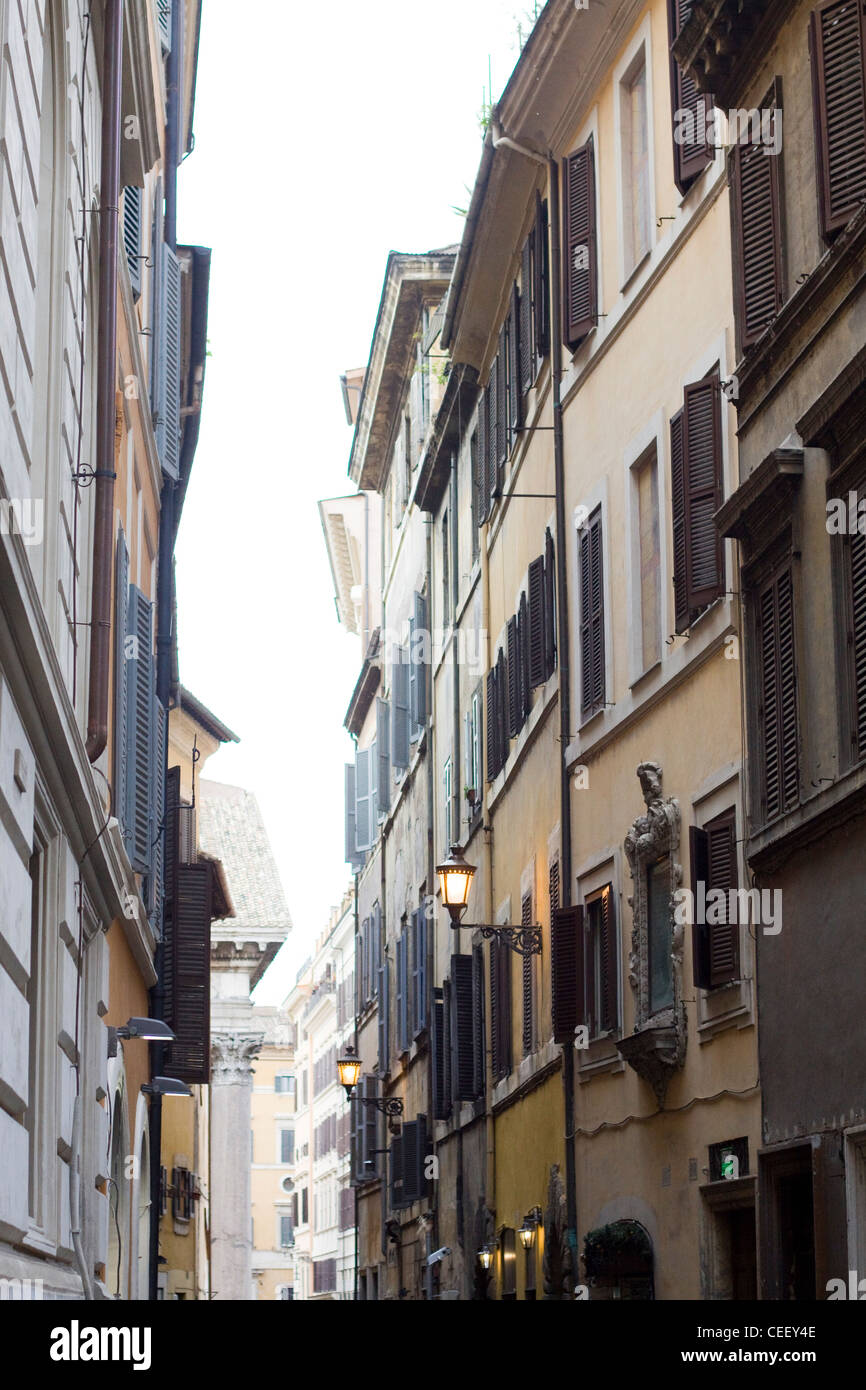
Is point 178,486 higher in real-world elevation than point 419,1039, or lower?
higher

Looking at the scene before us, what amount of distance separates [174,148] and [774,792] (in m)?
14.0

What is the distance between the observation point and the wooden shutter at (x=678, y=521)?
50.0 ft

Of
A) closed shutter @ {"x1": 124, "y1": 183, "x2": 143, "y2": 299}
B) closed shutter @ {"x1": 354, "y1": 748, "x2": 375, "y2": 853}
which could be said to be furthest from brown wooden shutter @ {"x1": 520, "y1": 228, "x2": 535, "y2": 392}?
closed shutter @ {"x1": 354, "y1": 748, "x2": 375, "y2": 853}

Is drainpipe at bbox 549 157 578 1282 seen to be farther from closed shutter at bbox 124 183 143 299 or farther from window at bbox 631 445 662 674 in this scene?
closed shutter at bbox 124 183 143 299

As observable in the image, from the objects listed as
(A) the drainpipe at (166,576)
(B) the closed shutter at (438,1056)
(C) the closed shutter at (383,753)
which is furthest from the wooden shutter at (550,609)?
(C) the closed shutter at (383,753)

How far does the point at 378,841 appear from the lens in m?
42.2

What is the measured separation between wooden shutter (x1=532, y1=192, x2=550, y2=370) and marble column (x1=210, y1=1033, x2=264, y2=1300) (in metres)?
32.3

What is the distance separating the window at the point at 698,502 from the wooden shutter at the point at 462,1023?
38.1 feet

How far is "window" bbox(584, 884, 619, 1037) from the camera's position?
17781 mm

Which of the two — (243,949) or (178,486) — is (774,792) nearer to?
(178,486)

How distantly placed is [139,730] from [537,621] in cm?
564

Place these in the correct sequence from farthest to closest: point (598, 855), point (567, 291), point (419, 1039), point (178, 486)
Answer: point (419, 1039) < point (178, 486) < point (567, 291) < point (598, 855)

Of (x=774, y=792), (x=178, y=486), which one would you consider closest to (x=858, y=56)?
(x=774, y=792)

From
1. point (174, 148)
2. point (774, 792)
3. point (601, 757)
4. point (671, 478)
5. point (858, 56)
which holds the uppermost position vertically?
point (174, 148)
